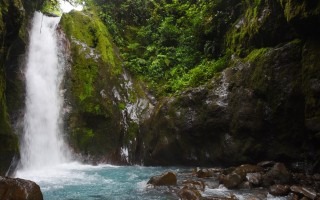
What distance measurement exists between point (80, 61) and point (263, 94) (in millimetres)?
8018

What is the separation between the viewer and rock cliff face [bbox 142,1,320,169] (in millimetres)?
8898

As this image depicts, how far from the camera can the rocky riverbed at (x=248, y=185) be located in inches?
275

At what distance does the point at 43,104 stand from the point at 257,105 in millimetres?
8160

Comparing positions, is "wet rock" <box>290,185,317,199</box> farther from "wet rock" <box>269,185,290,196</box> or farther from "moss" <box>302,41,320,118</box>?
"moss" <box>302,41,320,118</box>

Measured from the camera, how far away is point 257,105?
32.7ft

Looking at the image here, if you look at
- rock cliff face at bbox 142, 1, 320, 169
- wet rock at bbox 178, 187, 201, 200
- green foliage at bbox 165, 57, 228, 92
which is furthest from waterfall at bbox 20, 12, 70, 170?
wet rock at bbox 178, 187, 201, 200

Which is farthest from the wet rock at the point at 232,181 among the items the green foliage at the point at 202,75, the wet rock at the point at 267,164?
the green foliage at the point at 202,75

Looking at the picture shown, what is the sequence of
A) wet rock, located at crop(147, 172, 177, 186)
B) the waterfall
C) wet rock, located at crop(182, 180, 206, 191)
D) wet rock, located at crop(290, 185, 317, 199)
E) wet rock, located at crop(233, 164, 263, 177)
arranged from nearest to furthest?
wet rock, located at crop(290, 185, 317, 199) < wet rock, located at crop(182, 180, 206, 191) < wet rock, located at crop(147, 172, 177, 186) < wet rock, located at crop(233, 164, 263, 177) < the waterfall

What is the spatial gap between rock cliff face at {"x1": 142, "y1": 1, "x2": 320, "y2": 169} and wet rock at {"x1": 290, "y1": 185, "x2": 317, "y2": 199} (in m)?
1.84

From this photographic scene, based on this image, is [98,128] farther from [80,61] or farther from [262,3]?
[262,3]

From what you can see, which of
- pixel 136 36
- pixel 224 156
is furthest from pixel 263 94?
pixel 136 36

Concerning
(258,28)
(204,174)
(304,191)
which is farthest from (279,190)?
(258,28)

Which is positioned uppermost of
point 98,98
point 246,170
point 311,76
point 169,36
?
point 169,36

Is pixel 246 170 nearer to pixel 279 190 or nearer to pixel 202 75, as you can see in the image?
pixel 279 190
